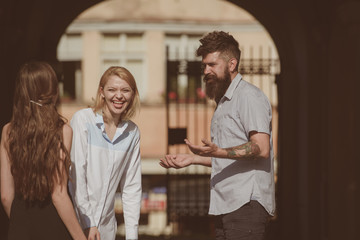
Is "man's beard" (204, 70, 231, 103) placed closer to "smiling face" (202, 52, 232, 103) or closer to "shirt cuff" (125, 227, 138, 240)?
"smiling face" (202, 52, 232, 103)

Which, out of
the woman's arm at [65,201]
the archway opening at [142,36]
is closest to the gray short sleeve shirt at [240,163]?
the woman's arm at [65,201]

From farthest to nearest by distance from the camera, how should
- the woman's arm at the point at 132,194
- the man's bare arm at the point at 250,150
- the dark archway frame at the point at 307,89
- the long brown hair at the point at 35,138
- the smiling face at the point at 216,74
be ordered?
the dark archway frame at the point at 307,89
the woman's arm at the point at 132,194
the smiling face at the point at 216,74
the man's bare arm at the point at 250,150
the long brown hair at the point at 35,138

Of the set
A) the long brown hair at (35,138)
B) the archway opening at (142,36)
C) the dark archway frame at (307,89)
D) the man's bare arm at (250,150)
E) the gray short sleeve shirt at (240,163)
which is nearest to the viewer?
the long brown hair at (35,138)

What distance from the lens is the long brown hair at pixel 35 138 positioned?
3461 millimetres

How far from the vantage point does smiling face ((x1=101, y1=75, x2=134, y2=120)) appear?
3.88 m

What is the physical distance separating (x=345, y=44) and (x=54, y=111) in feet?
15.6

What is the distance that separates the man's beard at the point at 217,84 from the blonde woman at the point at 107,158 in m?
0.41

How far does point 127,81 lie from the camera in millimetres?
3887

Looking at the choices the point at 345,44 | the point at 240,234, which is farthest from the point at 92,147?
the point at 345,44

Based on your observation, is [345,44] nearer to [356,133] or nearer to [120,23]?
[356,133]

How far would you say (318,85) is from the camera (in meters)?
8.95

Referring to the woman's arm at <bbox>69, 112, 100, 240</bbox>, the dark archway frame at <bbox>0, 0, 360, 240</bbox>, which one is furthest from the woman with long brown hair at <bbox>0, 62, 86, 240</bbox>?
the dark archway frame at <bbox>0, 0, 360, 240</bbox>

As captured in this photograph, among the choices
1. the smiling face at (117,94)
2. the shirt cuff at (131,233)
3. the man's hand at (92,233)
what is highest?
the smiling face at (117,94)

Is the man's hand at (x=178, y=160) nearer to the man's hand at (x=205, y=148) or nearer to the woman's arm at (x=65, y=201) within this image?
the man's hand at (x=205, y=148)
